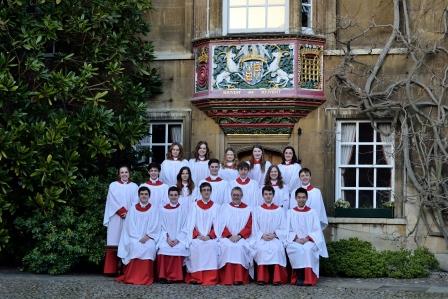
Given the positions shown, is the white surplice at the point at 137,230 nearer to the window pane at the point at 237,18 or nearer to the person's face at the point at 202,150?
the person's face at the point at 202,150

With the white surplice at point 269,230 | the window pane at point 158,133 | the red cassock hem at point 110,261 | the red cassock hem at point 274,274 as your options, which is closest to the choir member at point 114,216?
the red cassock hem at point 110,261

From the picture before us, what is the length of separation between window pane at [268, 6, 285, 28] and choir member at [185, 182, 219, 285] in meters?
4.09

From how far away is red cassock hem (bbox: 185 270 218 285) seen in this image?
1561 centimetres

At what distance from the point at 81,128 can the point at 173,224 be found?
8.02 feet

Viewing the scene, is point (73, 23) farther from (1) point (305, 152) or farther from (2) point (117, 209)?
(1) point (305, 152)

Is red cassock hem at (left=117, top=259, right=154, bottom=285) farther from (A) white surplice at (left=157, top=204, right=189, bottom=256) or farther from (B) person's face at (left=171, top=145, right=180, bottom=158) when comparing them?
(B) person's face at (left=171, top=145, right=180, bottom=158)

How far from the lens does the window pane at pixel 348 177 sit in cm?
1849

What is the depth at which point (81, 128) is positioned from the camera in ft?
55.6

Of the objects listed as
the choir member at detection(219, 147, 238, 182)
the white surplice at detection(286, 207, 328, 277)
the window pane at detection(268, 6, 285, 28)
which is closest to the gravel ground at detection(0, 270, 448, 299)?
the white surplice at detection(286, 207, 328, 277)

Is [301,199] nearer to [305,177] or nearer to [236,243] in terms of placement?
[305,177]

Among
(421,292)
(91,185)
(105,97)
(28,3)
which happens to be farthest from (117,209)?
(421,292)

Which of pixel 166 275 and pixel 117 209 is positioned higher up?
pixel 117 209

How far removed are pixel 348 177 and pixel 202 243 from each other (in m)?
4.06

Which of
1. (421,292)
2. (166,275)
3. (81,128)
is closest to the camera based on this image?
(421,292)
